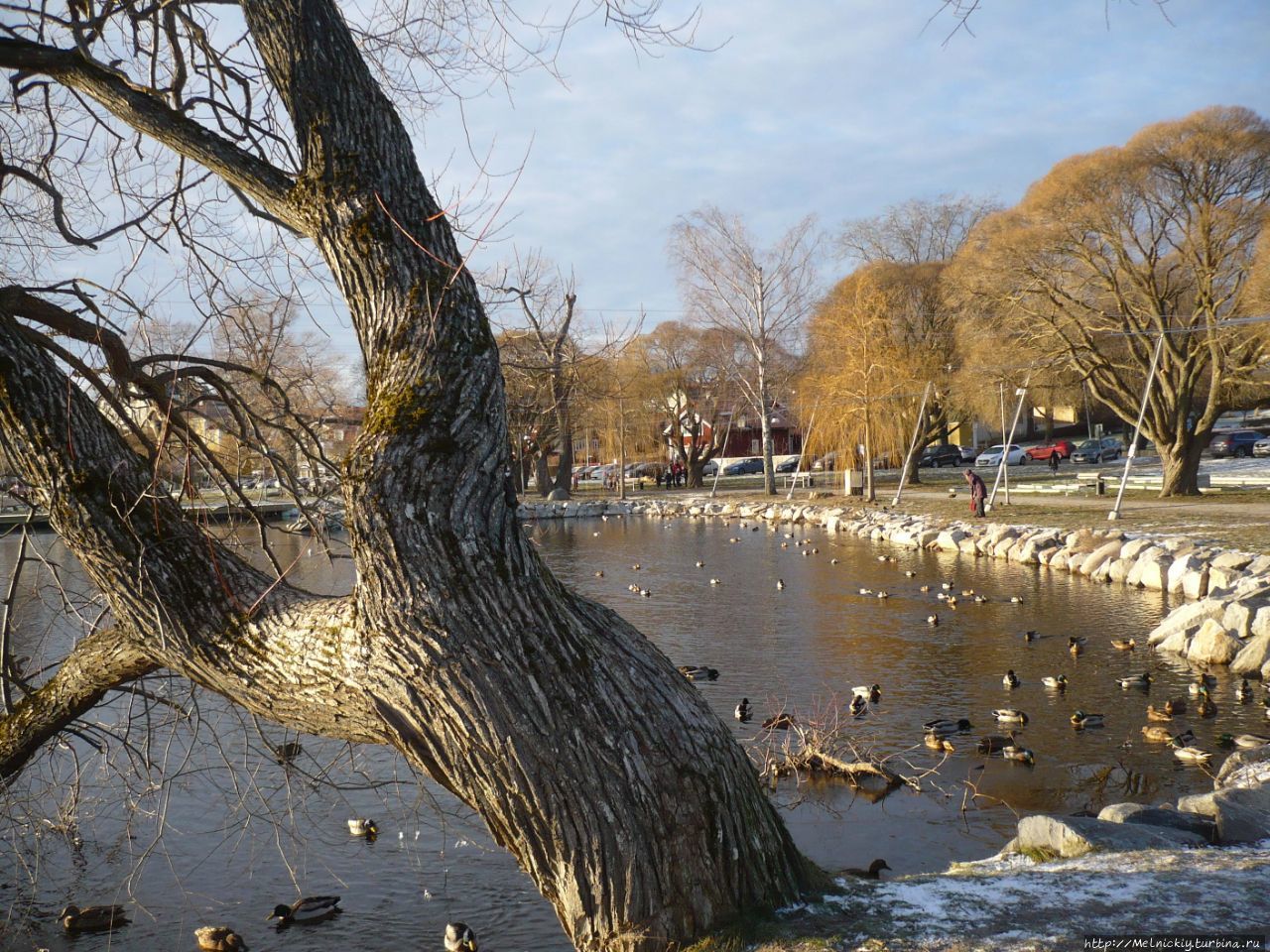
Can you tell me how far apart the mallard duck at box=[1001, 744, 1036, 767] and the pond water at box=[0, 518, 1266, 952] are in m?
0.13

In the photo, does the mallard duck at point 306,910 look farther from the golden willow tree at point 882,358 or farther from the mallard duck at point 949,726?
the golden willow tree at point 882,358

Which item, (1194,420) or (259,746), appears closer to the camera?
(259,746)

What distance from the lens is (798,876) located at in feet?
12.5

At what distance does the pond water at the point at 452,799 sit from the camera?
229 inches

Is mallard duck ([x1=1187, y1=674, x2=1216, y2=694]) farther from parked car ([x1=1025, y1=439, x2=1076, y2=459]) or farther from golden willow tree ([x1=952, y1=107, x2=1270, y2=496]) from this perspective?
parked car ([x1=1025, y1=439, x2=1076, y2=459])

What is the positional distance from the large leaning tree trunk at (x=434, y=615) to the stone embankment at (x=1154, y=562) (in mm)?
8831

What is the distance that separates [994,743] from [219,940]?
5.76 m

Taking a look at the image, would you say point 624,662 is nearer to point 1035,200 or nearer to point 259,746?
point 259,746

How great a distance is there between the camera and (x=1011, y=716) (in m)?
8.81

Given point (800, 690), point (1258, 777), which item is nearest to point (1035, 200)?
point (800, 690)

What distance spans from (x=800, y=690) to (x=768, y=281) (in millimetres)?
30273

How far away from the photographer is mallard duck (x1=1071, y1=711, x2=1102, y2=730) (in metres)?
8.54

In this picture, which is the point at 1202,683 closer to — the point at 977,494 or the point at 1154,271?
the point at 977,494

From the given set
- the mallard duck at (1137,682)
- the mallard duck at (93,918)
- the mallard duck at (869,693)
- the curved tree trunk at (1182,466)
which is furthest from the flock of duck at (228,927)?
the curved tree trunk at (1182,466)
